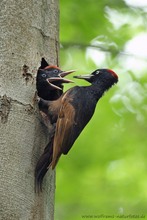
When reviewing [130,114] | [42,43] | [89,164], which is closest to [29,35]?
[42,43]

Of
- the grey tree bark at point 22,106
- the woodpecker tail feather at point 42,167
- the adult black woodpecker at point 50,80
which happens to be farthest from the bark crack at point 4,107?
the adult black woodpecker at point 50,80

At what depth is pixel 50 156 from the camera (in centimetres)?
384

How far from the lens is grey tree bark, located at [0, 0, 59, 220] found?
11.4 feet

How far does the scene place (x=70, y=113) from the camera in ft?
14.5

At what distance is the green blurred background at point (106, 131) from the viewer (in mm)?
5590

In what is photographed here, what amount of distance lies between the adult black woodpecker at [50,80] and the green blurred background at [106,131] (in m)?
0.71

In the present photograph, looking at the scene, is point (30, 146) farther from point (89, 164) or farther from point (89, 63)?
point (89, 63)

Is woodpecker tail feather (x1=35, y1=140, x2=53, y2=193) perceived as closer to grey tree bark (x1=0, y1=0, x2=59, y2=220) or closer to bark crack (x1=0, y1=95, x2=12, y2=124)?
grey tree bark (x1=0, y1=0, x2=59, y2=220)

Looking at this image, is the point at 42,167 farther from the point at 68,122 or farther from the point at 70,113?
the point at 70,113

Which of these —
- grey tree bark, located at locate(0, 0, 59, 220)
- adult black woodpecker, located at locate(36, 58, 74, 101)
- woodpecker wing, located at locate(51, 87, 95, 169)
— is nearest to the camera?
grey tree bark, located at locate(0, 0, 59, 220)

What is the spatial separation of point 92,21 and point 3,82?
253 centimetres

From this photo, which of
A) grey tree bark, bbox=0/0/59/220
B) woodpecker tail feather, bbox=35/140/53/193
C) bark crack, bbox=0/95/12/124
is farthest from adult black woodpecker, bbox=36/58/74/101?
woodpecker tail feather, bbox=35/140/53/193

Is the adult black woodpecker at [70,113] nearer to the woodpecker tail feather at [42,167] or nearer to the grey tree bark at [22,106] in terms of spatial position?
the woodpecker tail feather at [42,167]

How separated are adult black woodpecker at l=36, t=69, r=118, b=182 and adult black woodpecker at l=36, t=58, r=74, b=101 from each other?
17 cm
